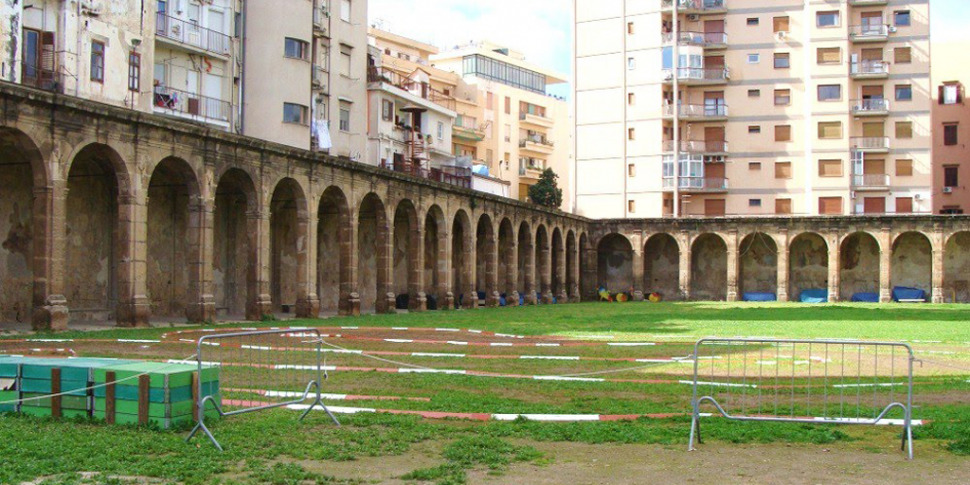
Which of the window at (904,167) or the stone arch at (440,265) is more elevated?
the window at (904,167)

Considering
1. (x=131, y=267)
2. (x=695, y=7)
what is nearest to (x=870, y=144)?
(x=695, y=7)

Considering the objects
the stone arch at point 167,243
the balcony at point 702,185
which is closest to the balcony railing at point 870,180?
the balcony at point 702,185

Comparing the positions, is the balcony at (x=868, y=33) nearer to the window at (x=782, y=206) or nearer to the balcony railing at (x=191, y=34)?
the window at (x=782, y=206)

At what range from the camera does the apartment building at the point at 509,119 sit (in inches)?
3238

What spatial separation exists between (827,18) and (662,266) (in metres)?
18.7

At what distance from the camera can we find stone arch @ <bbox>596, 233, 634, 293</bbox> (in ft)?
221

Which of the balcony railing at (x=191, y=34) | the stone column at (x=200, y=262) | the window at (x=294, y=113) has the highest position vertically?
the balcony railing at (x=191, y=34)

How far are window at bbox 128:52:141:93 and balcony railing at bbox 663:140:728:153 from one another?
37.2 m

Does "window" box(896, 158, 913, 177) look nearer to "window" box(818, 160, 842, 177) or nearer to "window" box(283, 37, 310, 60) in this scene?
"window" box(818, 160, 842, 177)

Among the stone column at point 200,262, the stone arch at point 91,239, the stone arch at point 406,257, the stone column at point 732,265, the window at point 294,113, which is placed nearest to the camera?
the stone column at point 200,262

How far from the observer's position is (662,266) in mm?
67688

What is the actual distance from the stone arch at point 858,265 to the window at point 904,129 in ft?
21.5

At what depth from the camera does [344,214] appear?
38.2 meters

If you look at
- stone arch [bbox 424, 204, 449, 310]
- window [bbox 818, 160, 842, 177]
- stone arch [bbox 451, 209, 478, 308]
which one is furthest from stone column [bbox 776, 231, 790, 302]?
stone arch [bbox 424, 204, 449, 310]
